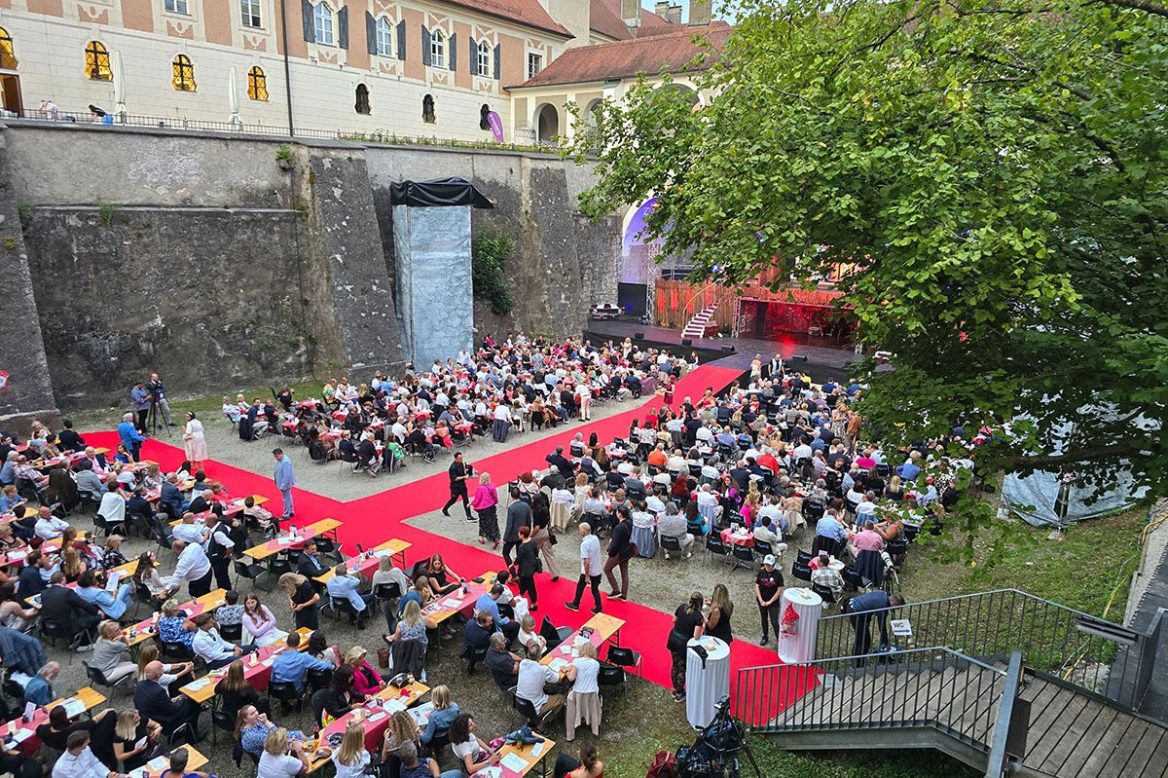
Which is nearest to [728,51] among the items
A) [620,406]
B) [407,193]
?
[620,406]

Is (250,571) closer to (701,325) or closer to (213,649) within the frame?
(213,649)

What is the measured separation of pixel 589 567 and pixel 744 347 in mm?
22803

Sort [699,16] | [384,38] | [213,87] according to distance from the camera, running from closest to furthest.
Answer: [213,87] → [384,38] → [699,16]

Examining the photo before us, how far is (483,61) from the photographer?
4094cm

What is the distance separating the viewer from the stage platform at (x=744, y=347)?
27.5m

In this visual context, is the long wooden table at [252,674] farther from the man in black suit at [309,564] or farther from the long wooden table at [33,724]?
the man in black suit at [309,564]

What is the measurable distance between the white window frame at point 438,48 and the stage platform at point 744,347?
1524 cm

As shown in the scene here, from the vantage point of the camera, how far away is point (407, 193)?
26078mm

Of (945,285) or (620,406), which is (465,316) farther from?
(945,285)

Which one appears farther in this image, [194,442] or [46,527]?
[194,442]

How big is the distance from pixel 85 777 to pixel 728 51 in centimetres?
1205

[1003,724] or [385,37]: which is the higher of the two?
[385,37]

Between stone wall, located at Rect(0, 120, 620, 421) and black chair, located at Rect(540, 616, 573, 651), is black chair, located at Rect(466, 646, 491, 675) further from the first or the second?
stone wall, located at Rect(0, 120, 620, 421)

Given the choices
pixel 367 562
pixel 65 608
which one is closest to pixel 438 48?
pixel 367 562
